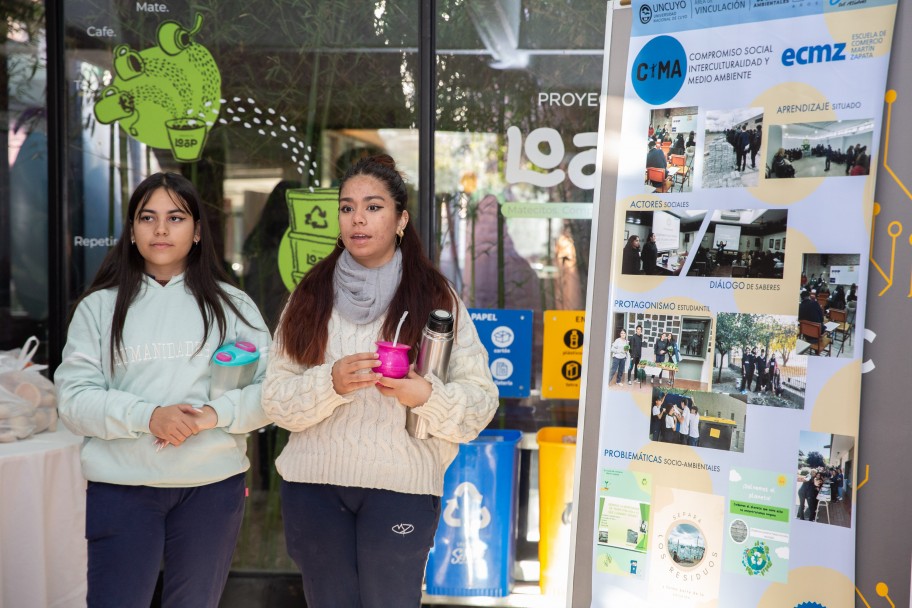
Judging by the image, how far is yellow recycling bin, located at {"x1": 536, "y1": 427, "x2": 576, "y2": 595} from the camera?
337 cm

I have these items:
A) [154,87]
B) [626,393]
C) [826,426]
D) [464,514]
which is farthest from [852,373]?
[154,87]

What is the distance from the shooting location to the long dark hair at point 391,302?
221cm

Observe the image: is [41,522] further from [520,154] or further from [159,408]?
[520,154]

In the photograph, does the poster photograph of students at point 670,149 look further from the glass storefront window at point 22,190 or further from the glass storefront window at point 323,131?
the glass storefront window at point 22,190

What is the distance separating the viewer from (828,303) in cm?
218

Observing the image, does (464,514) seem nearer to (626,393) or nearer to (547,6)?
(626,393)

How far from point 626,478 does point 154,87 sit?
2.70 metres

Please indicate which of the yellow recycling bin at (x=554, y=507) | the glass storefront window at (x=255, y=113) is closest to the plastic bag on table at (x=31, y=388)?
the glass storefront window at (x=255, y=113)

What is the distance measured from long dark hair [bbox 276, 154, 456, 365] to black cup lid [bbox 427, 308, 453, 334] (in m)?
0.14

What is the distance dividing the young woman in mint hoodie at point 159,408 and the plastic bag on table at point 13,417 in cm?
75

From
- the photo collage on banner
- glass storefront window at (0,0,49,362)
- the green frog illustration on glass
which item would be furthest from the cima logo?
glass storefront window at (0,0,49,362)

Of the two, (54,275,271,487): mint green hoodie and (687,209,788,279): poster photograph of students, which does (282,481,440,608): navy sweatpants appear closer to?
(54,275,271,487): mint green hoodie

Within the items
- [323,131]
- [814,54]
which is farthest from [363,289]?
[323,131]

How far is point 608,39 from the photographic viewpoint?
2.50 metres
